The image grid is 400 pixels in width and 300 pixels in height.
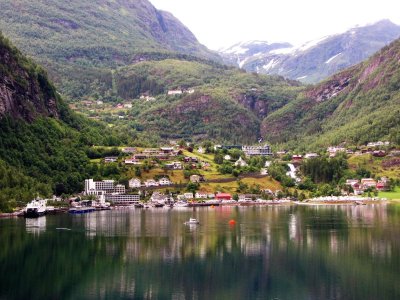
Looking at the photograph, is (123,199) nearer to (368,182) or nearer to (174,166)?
(174,166)

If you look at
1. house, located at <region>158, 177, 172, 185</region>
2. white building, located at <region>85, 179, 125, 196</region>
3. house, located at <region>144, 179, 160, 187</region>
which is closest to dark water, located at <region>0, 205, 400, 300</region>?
white building, located at <region>85, 179, 125, 196</region>

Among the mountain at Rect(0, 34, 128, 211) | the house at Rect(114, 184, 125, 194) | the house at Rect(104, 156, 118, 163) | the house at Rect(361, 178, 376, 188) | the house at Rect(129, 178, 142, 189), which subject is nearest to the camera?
the mountain at Rect(0, 34, 128, 211)

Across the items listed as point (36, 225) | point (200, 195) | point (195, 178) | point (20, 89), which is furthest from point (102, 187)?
point (36, 225)

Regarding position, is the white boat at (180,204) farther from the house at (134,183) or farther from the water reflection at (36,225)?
the water reflection at (36,225)

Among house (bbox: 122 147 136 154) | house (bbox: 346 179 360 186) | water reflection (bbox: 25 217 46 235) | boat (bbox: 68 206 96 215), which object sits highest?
house (bbox: 122 147 136 154)

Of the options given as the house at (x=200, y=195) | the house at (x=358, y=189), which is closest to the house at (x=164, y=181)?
the house at (x=200, y=195)

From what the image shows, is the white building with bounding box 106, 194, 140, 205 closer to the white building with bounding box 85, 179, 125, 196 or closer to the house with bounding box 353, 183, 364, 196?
the white building with bounding box 85, 179, 125, 196
